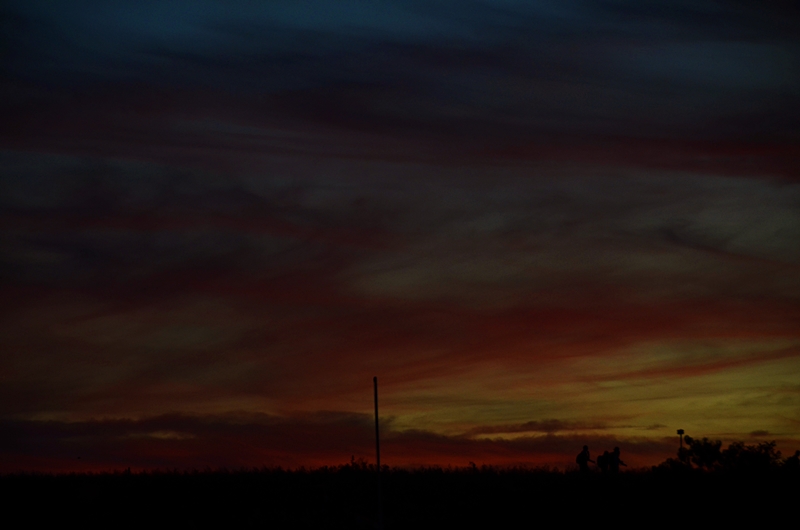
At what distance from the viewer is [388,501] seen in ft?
159

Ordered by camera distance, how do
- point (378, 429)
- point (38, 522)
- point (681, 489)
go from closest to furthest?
point (378, 429) < point (38, 522) < point (681, 489)

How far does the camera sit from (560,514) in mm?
45500

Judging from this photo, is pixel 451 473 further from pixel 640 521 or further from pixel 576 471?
pixel 640 521

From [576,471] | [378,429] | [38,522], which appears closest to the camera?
[378,429]

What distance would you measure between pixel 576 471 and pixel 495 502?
35.6 feet

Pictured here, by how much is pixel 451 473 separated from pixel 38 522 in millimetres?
22128

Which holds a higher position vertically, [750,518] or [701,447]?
[701,447]

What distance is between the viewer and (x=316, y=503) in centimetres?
4731

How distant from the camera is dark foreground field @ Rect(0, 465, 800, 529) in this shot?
44.3 m

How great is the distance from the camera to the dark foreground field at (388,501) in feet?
145

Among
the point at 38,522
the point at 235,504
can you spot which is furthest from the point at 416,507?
the point at 38,522

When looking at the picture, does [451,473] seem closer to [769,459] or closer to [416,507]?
[416,507]

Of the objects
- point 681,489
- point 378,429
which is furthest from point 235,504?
point 681,489

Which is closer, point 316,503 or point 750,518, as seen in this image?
point 750,518
